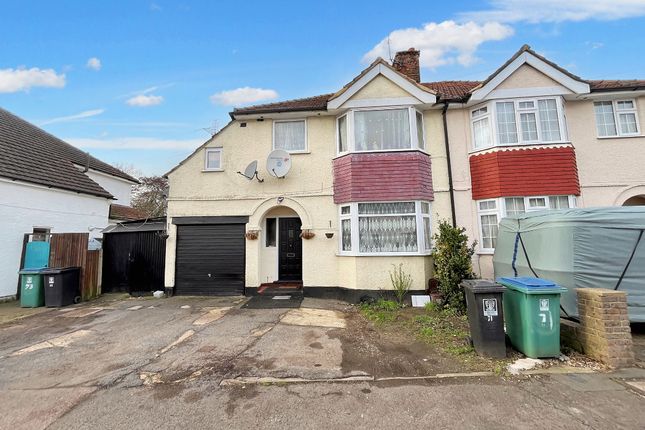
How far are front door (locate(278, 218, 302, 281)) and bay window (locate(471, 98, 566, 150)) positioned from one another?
7.10 meters

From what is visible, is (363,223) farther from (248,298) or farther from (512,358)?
(512,358)

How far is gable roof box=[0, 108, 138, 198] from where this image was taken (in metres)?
11.3

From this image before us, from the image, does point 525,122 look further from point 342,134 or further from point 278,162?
point 278,162

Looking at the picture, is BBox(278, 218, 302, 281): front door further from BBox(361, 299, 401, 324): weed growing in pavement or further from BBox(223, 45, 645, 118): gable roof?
BBox(223, 45, 645, 118): gable roof

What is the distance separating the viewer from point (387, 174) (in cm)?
918

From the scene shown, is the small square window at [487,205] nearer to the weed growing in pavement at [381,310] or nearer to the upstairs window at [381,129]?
the upstairs window at [381,129]

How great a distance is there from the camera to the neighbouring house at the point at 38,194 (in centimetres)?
1039

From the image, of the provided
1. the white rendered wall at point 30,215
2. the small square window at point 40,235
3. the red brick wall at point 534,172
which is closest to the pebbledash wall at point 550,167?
the red brick wall at point 534,172

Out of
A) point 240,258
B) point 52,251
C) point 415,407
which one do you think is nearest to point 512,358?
point 415,407

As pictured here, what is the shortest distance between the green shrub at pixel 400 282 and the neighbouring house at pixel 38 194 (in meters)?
13.2

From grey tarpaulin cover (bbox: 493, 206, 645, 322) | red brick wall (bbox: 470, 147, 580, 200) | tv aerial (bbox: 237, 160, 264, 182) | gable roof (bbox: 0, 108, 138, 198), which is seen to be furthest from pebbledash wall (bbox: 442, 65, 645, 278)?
gable roof (bbox: 0, 108, 138, 198)

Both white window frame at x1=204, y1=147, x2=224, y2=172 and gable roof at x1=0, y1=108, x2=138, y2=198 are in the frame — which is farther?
gable roof at x1=0, y1=108, x2=138, y2=198

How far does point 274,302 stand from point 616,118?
12.5 m

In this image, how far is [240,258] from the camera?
33.4 ft
